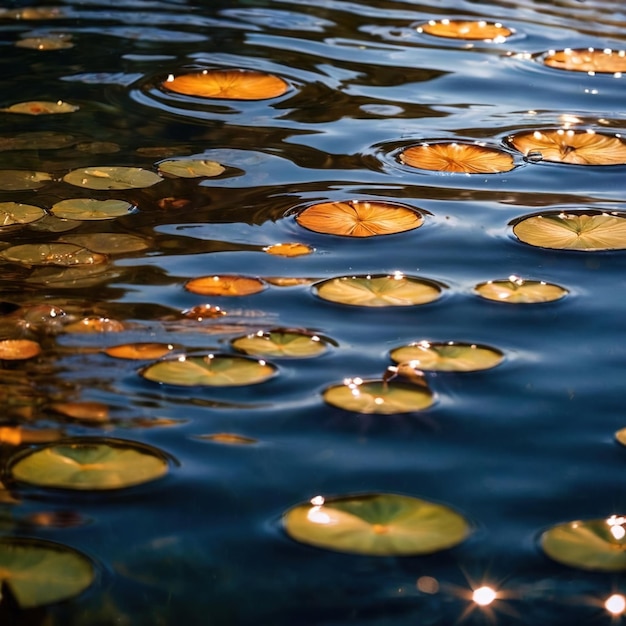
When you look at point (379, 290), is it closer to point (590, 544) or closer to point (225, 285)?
point (225, 285)

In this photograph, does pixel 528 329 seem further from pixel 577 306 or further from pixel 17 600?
pixel 17 600

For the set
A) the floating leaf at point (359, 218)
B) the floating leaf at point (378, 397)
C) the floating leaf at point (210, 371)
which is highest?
the floating leaf at point (359, 218)

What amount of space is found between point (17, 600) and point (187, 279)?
34.2 inches

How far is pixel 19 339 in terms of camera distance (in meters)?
1.72

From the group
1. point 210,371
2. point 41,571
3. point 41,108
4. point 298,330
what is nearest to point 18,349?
point 210,371

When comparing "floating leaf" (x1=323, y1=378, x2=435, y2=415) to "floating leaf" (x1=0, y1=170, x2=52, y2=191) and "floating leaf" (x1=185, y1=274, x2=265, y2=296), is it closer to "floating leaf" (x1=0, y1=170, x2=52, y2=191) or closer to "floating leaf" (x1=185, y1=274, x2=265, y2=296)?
"floating leaf" (x1=185, y1=274, x2=265, y2=296)

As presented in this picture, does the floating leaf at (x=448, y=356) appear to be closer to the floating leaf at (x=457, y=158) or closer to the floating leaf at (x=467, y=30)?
the floating leaf at (x=457, y=158)

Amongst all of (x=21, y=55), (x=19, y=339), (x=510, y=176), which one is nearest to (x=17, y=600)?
(x=19, y=339)

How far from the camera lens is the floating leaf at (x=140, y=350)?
1670mm

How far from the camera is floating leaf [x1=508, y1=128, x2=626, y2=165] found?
261 centimetres

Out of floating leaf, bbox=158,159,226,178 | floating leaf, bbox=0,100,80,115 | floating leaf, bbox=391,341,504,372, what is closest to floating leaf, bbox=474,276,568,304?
floating leaf, bbox=391,341,504,372

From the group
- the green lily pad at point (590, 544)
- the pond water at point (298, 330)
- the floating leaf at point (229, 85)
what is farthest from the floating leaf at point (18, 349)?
the floating leaf at point (229, 85)

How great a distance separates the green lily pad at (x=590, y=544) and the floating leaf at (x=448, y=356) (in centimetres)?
38

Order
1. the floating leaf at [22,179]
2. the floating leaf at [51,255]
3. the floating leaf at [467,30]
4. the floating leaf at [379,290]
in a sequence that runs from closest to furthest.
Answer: the floating leaf at [379,290], the floating leaf at [51,255], the floating leaf at [22,179], the floating leaf at [467,30]
